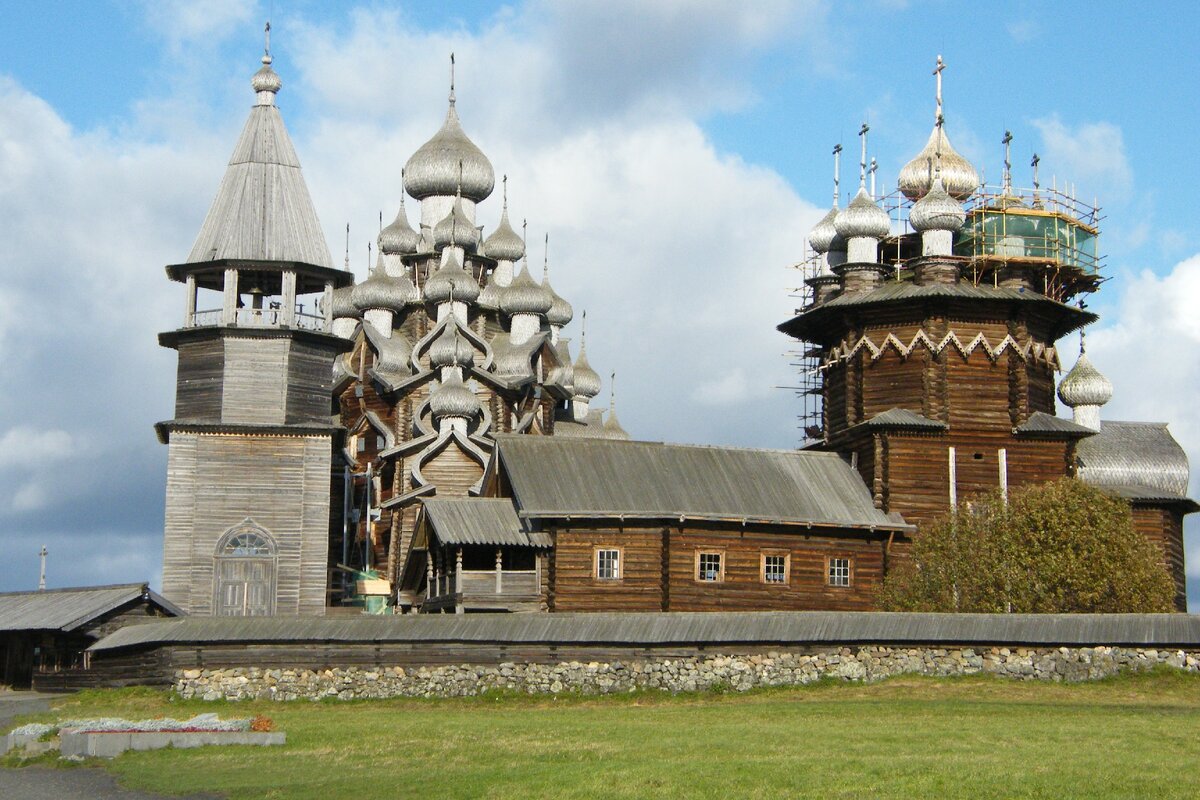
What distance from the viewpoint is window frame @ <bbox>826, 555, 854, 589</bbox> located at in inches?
1641

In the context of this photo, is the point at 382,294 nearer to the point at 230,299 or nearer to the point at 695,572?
the point at 230,299

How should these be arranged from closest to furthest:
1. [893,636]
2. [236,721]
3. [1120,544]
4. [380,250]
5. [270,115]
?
[236,721] → [893,636] → [1120,544] → [270,115] → [380,250]

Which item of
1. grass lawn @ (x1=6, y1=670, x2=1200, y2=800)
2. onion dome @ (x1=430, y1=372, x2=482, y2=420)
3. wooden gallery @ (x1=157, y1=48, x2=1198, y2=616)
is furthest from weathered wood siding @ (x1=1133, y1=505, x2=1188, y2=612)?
onion dome @ (x1=430, y1=372, x2=482, y2=420)

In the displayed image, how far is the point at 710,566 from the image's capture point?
133 ft

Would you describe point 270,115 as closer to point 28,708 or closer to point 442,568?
point 442,568

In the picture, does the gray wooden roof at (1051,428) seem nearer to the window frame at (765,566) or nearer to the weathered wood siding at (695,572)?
the weathered wood siding at (695,572)

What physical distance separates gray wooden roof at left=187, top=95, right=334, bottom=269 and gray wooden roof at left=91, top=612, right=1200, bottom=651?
1472cm

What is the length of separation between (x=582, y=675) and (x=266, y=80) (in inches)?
896

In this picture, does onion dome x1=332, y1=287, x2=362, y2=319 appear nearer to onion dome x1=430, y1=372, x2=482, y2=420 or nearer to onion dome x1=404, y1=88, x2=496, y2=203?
onion dome x1=404, y1=88, x2=496, y2=203

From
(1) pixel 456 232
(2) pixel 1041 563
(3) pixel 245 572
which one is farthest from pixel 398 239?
(2) pixel 1041 563

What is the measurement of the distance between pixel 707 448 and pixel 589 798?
25.5m

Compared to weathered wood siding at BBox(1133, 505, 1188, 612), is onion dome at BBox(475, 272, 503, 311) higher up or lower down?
higher up

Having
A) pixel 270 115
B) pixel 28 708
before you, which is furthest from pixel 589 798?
pixel 270 115

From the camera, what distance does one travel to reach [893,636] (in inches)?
1215
